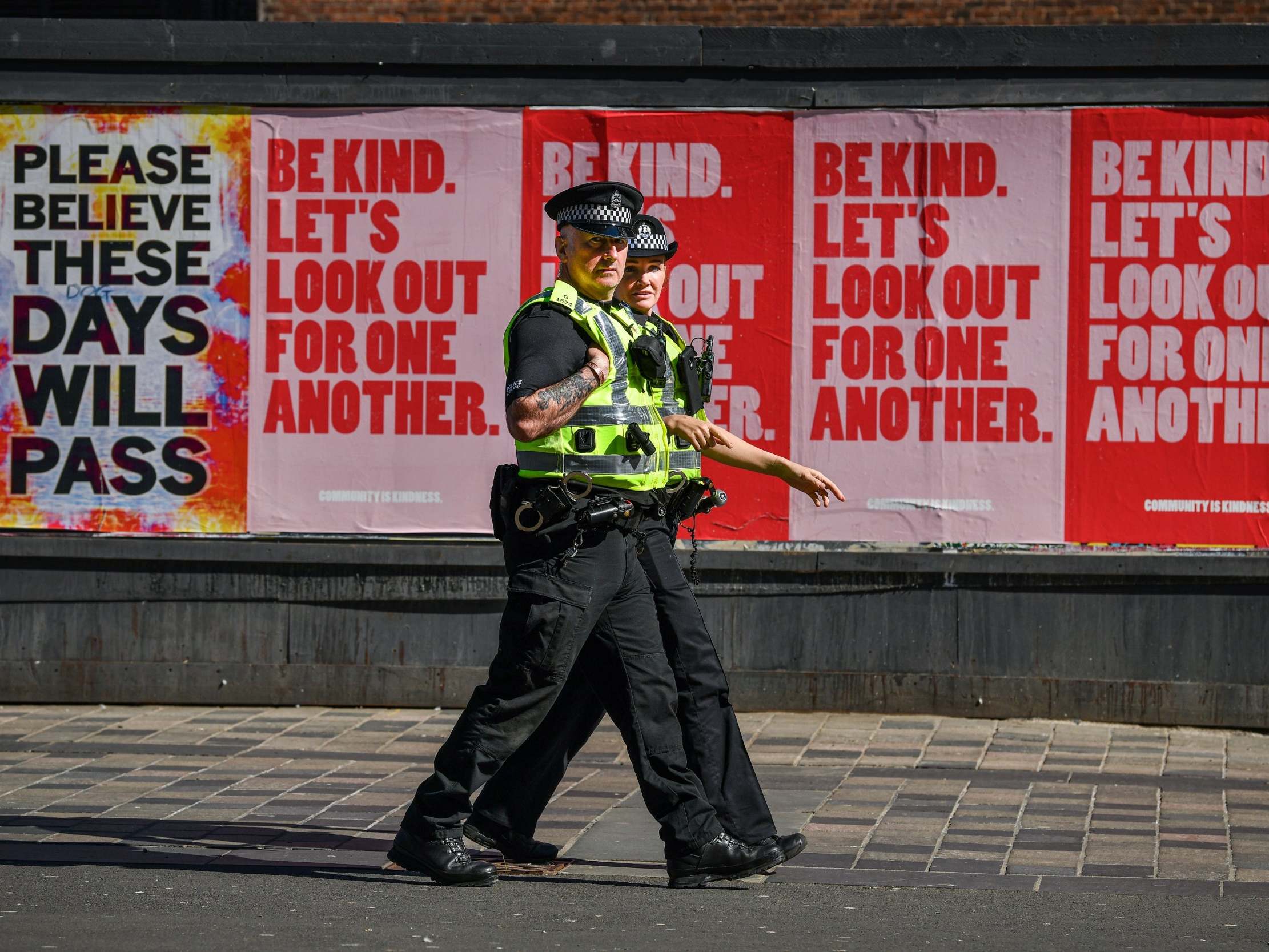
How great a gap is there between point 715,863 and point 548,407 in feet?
4.96

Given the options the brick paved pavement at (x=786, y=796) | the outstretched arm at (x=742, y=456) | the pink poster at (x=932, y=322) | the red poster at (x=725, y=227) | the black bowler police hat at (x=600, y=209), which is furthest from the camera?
the red poster at (x=725, y=227)

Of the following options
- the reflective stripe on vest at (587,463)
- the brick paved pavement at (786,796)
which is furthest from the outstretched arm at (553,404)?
the brick paved pavement at (786,796)

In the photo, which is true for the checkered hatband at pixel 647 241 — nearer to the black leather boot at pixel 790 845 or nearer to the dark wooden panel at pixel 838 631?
the black leather boot at pixel 790 845

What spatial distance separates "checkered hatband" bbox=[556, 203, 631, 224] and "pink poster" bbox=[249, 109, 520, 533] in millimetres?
3578

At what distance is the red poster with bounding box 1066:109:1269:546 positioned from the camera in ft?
29.6

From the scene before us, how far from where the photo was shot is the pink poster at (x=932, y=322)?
9.14 m

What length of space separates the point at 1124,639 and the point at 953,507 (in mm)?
1045

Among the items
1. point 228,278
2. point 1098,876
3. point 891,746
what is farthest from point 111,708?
point 1098,876

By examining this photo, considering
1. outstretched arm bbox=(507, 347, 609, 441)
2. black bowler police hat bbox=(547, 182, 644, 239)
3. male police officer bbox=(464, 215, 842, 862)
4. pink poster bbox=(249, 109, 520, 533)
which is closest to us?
outstretched arm bbox=(507, 347, 609, 441)

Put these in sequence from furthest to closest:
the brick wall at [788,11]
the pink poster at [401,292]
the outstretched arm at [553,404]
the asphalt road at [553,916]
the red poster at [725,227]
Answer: the brick wall at [788,11] < the pink poster at [401,292] < the red poster at [725,227] < the outstretched arm at [553,404] < the asphalt road at [553,916]

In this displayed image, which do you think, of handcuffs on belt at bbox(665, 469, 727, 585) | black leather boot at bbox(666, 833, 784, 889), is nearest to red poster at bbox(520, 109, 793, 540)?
handcuffs on belt at bbox(665, 469, 727, 585)

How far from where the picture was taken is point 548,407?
556 cm

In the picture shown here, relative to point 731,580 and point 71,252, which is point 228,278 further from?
point 731,580

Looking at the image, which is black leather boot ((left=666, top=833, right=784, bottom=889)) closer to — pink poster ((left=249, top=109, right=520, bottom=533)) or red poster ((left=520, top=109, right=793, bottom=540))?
red poster ((left=520, top=109, right=793, bottom=540))
